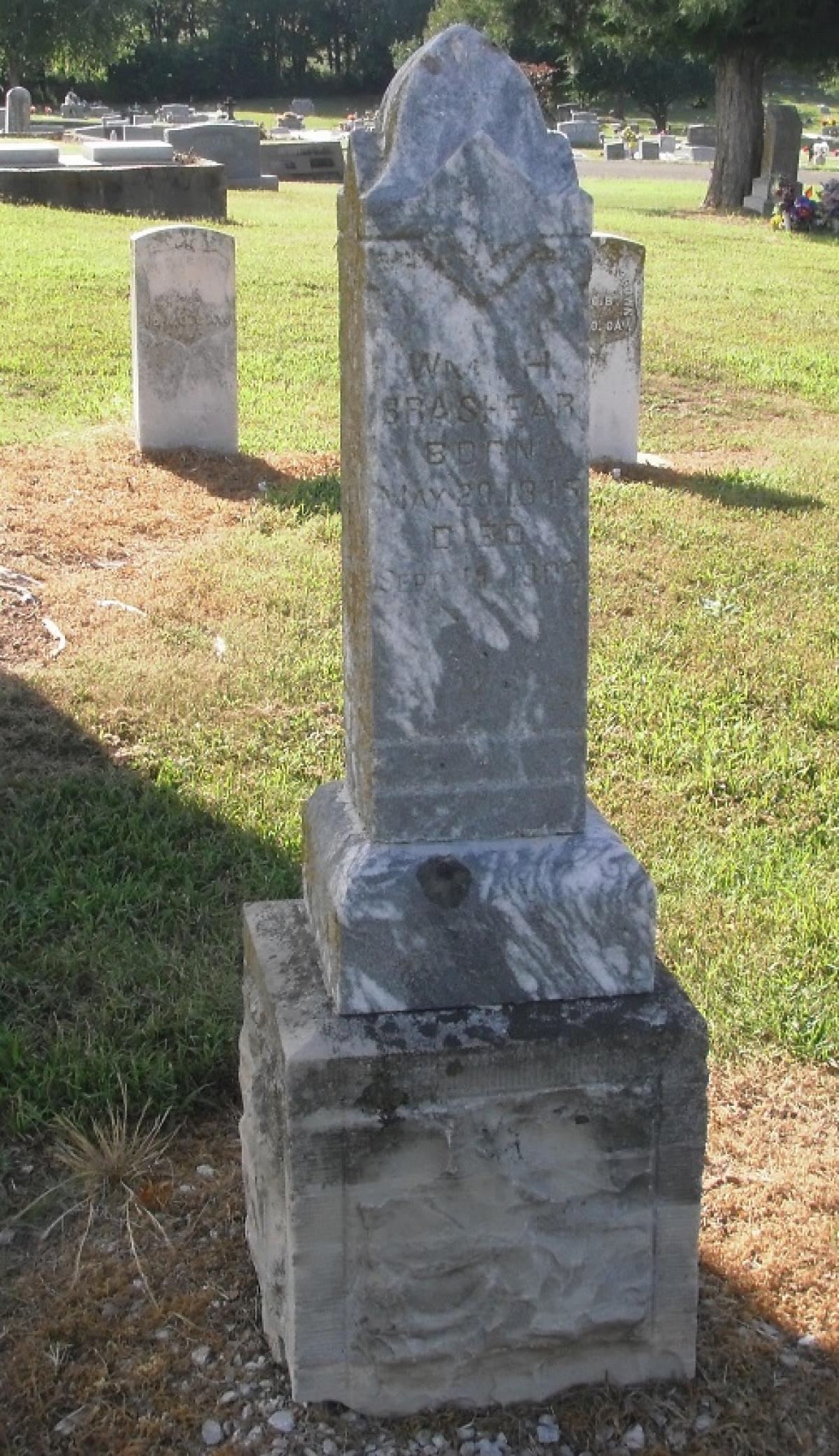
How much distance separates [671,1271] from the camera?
2830 mm

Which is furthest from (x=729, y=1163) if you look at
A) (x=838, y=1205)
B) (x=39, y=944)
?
(x=39, y=944)

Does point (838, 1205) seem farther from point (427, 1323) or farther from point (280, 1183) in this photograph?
point (280, 1183)

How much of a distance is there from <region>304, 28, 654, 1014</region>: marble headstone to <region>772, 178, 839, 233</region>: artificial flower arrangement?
23.4 meters

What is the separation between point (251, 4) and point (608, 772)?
66249 millimetres

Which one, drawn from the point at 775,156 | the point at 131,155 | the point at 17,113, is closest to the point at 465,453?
the point at 131,155

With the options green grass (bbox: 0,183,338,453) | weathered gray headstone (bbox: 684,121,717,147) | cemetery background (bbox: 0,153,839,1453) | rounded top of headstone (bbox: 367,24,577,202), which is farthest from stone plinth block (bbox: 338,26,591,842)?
weathered gray headstone (bbox: 684,121,717,147)

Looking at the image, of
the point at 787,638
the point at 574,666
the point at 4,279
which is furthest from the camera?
the point at 4,279

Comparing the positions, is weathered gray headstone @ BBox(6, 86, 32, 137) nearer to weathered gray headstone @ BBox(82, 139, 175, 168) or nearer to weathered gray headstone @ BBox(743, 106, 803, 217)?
weathered gray headstone @ BBox(82, 139, 175, 168)

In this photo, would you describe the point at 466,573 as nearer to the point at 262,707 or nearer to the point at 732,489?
the point at 262,707

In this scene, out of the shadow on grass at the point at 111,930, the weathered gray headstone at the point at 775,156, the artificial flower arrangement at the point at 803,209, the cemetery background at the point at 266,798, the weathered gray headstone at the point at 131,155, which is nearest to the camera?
the cemetery background at the point at 266,798

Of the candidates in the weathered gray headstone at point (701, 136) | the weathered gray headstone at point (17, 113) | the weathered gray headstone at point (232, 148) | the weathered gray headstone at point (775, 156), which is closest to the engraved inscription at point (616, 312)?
the weathered gray headstone at point (775, 156)

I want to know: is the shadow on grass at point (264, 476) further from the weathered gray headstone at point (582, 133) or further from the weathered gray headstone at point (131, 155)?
the weathered gray headstone at point (582, 133)

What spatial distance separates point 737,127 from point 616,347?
60.9 feet

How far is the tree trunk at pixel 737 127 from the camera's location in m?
25.7
